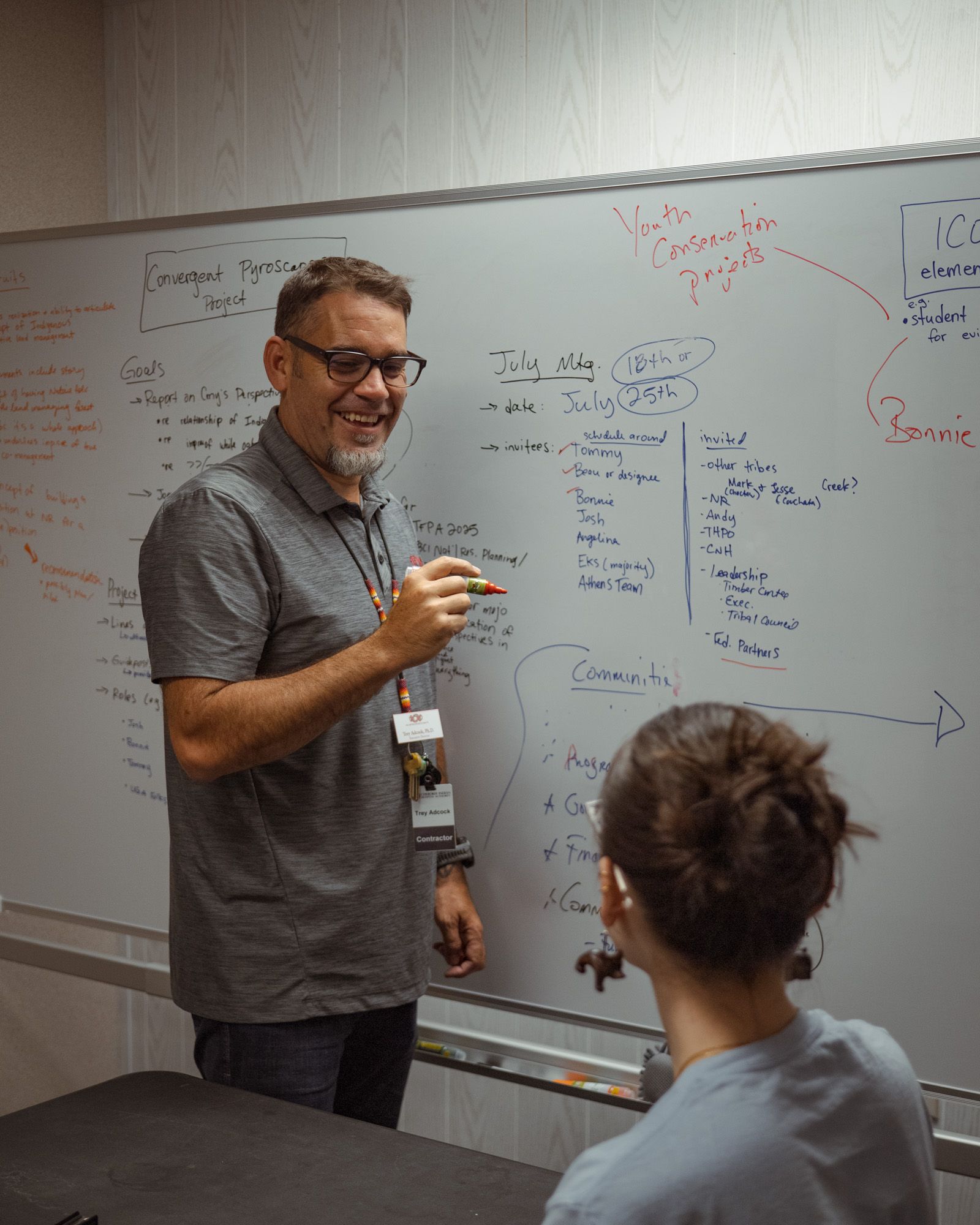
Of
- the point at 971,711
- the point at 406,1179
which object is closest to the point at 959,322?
the point at 971,711

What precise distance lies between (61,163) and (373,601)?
1929 millimetres

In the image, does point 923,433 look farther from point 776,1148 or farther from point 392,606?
point 776,1148

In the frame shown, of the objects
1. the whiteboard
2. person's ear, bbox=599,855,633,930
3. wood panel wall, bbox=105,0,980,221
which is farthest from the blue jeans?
wood panel wall, bbox=105,0,980,221

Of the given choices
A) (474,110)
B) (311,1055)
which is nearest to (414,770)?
(311,1055)

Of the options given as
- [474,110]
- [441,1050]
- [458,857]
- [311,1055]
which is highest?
[474,110]

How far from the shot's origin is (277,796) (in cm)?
167

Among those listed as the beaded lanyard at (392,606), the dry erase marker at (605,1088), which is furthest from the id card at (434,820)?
the dry erase marker at (605,1088)

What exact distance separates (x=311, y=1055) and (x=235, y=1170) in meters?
0.41

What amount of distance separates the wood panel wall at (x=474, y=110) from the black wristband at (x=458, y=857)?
2.39 feet

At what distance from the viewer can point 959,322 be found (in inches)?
65.8

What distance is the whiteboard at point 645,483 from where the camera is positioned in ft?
5.60

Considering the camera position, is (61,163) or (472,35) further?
(61,163)

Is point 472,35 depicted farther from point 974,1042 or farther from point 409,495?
point 974,1042

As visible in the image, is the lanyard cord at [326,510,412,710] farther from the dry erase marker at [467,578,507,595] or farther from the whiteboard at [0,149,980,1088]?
the whiteboard at [0,149,980,1088]
